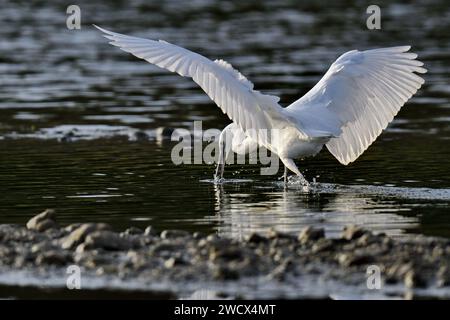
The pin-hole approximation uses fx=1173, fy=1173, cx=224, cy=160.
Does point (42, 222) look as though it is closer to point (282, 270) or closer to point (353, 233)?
point (282, 270)

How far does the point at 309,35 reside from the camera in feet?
125

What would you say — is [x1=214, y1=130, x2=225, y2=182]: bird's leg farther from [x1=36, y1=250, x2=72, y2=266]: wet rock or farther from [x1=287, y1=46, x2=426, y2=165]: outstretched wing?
[x1=36, y1=250, x2=72, y2=266]: wet rock

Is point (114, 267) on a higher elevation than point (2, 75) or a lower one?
lower

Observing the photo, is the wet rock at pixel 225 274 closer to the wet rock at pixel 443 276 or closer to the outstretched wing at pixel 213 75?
the wet rock at pixel 443 276

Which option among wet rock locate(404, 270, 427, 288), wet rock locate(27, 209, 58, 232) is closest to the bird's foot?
wet rock locate(27, 209, 58, 232)

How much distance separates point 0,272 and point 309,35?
27.7m

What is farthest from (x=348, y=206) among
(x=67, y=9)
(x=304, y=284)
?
(x=67, y=9)

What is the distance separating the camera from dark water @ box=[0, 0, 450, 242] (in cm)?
1455

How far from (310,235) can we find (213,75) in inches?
126

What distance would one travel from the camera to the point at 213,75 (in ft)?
47.3

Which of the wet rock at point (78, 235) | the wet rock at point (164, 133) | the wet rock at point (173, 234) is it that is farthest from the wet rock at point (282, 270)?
the wet rock at point (164, 133)

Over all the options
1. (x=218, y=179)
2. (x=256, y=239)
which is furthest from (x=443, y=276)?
(x=218, y=179)
